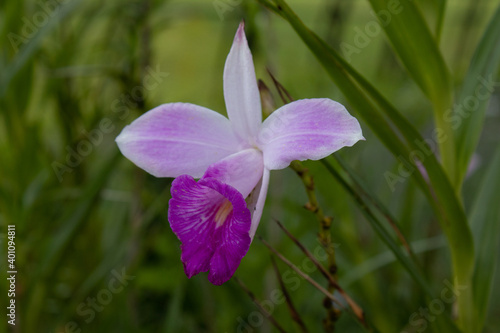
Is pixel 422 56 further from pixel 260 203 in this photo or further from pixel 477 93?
pixel 260 203

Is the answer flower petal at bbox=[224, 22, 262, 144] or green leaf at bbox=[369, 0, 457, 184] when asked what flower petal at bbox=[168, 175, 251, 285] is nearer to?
flower petal at bbox=[224, 22, 262, 144]

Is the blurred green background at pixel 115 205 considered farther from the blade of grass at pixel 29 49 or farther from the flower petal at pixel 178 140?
the flower petal at pixel 178 140

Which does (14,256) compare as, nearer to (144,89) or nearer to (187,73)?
(144,89)

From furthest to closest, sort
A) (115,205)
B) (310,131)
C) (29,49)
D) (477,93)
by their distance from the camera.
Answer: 1. (115,205)
2. (29,49)
3. (477,93)
4. (310,131)

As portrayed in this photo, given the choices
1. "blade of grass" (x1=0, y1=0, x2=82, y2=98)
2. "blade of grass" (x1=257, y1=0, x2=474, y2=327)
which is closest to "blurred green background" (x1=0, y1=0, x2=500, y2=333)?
"blade of grass" (x1=0, y1=0, x2=82, y2=98)

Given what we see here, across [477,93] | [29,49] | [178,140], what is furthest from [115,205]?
[477,93]

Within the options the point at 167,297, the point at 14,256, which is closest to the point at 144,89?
the point at 14,256
